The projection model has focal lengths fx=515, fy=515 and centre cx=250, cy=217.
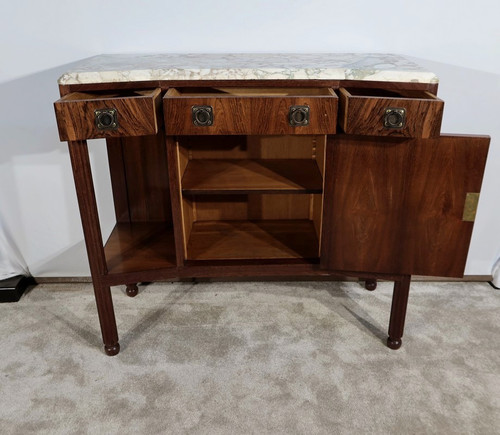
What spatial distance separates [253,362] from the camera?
1474 mm

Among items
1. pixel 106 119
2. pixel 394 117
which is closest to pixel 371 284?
pixel 394 117

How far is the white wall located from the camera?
155cm

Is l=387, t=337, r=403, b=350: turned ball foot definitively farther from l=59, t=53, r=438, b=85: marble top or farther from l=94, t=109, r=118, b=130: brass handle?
l=94, t=109, r=118, b=130: brass handle

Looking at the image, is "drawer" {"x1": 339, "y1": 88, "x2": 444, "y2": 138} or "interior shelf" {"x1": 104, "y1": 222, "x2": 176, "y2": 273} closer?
"drawer" {"x1": 339, "y1": 88, "x2": 444, "y2": 138}

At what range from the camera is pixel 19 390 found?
54.7 inches

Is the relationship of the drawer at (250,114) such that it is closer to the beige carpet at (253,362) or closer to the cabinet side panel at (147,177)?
the cabinet side panel at (147,177)

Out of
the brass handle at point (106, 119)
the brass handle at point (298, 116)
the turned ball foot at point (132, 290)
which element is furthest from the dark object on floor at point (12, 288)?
the brass handle at point (298, 116)

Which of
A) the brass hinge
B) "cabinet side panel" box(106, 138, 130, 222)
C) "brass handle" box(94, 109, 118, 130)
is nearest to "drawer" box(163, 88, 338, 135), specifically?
"brass handle" box(94, 109, 118, 130)

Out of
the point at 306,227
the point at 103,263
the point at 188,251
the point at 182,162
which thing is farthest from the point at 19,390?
the point at 306,227

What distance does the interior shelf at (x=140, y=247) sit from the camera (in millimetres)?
1479

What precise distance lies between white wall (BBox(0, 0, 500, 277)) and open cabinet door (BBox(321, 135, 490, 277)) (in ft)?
1.56

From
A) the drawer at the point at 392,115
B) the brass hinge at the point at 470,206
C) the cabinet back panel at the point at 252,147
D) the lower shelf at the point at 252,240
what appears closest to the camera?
the drawer at the point at 392,115

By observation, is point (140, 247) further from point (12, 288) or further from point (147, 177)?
point (12, 288)

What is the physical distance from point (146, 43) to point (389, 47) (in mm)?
750
